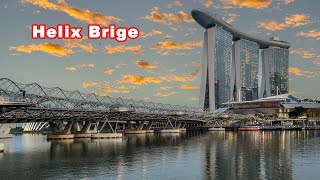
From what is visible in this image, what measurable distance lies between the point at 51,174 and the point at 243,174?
2660 centimetres

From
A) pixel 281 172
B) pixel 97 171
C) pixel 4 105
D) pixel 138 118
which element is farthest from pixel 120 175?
pixel 138 118

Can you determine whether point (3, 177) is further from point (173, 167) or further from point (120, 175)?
point (173, 167)

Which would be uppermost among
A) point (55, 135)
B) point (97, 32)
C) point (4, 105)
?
point (97, 32)

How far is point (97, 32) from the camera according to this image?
64625mm

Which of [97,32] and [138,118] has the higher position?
[97,32]

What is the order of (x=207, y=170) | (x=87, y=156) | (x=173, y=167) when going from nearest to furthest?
(x=207, y=170)
(x=173, y=167)
(x=87, y=156)

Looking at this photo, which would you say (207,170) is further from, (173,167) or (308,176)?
(308,176)

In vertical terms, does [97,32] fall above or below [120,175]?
above

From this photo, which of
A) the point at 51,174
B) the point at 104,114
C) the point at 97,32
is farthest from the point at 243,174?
the point at 104,114

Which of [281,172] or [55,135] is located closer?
[281,172]

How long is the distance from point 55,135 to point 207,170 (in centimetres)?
10491

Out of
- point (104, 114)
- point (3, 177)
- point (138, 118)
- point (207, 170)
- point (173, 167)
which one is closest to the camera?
point (3, 177)

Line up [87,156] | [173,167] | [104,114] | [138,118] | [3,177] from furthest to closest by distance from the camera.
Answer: [138,118]
[104,114]
[87,156]
[173,167]
[3,177]

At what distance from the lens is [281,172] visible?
56.2 meters
